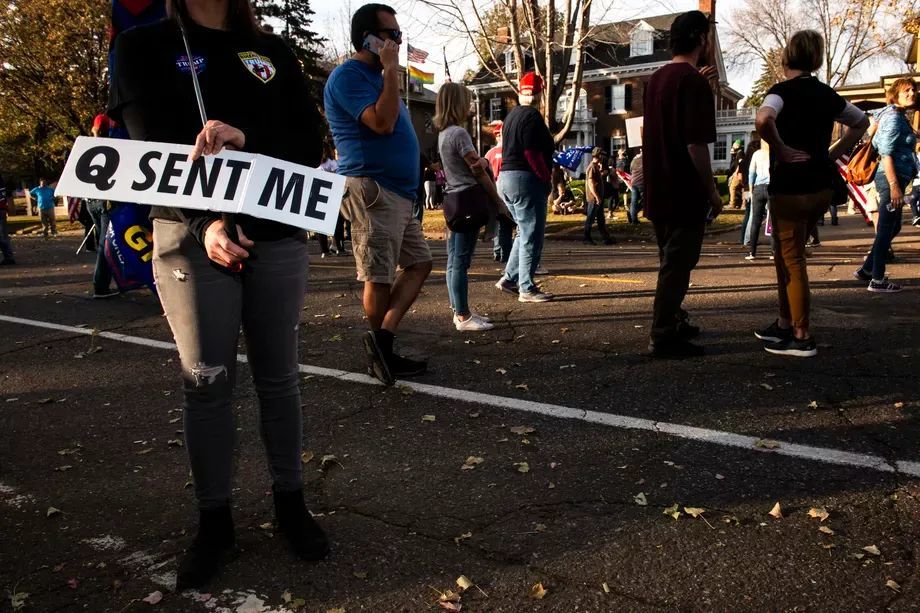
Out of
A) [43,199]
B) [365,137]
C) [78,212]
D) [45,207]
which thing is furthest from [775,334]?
[43,199]

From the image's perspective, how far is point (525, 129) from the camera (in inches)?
262

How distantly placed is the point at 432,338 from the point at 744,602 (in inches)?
150

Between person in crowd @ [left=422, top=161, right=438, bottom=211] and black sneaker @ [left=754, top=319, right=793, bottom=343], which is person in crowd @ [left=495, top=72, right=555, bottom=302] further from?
person in crowd @ [left=422, top=161, right=438, bottom=211]

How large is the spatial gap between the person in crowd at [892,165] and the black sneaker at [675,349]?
3340 millimetres

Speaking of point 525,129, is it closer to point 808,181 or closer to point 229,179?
point 808,181

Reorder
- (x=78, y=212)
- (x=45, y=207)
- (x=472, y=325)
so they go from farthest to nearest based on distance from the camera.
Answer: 1. (x=45, y=207)
2. (x=78, y=212)
3. (x=472, y=325)

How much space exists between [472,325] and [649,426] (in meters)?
2.48

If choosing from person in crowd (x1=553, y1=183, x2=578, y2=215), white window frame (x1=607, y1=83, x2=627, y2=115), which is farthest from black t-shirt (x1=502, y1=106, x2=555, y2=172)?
white window frame (x1=607, y1=83, x2=627, y2=115)

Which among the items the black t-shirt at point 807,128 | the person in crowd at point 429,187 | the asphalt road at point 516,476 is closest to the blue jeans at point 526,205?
the asphalt road at point 516,476

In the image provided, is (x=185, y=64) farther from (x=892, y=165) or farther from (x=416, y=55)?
(x=416, y=55)

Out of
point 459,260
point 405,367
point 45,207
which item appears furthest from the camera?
point 45,207

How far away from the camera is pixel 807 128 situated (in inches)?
186

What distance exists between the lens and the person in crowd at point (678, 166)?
4578 millimetres

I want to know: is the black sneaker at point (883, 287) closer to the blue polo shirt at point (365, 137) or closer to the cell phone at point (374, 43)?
the blue polo shirt at point (365, 137)
